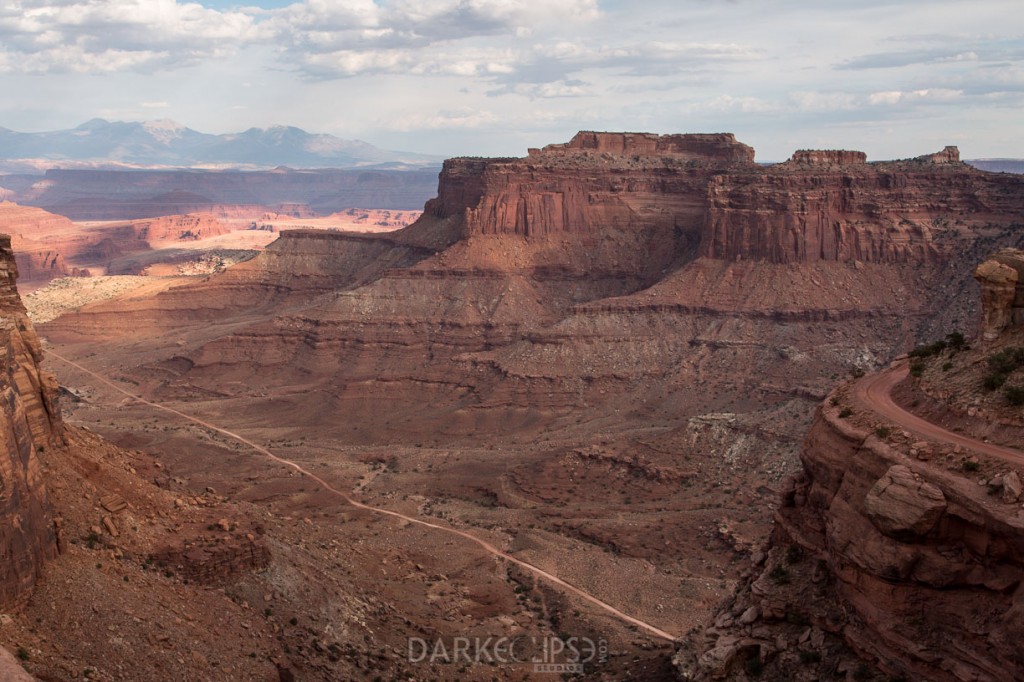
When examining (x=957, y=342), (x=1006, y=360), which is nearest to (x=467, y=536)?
(x=957, y=342)

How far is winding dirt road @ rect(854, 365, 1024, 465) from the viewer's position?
2667 centimetres

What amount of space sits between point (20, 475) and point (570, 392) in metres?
57.8

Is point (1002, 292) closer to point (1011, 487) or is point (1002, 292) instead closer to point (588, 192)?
point (1011, 487)

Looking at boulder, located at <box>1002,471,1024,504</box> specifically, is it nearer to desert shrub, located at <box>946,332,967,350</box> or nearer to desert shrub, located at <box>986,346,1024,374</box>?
desert shrub, located at <box>986,346,1024,374</box>

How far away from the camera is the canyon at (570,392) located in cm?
3569

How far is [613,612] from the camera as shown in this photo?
4728 cm

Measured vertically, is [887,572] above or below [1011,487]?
below

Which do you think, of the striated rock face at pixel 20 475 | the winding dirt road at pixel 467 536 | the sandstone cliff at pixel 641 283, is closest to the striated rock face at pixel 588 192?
the sandstone cliff at pixel 641 283

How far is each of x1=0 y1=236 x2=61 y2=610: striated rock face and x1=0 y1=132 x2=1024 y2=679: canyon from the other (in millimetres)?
2651

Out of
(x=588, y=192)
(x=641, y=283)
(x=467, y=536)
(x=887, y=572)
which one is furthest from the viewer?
(x=588, y=192)

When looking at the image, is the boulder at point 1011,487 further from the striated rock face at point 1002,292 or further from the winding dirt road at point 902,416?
the striated rock face at point 1002,292

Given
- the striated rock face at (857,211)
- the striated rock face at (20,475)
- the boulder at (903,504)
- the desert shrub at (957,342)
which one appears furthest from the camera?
the striated rock face at (857,211)

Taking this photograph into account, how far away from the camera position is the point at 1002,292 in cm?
3128

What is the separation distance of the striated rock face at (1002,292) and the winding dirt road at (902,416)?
10.9ft
